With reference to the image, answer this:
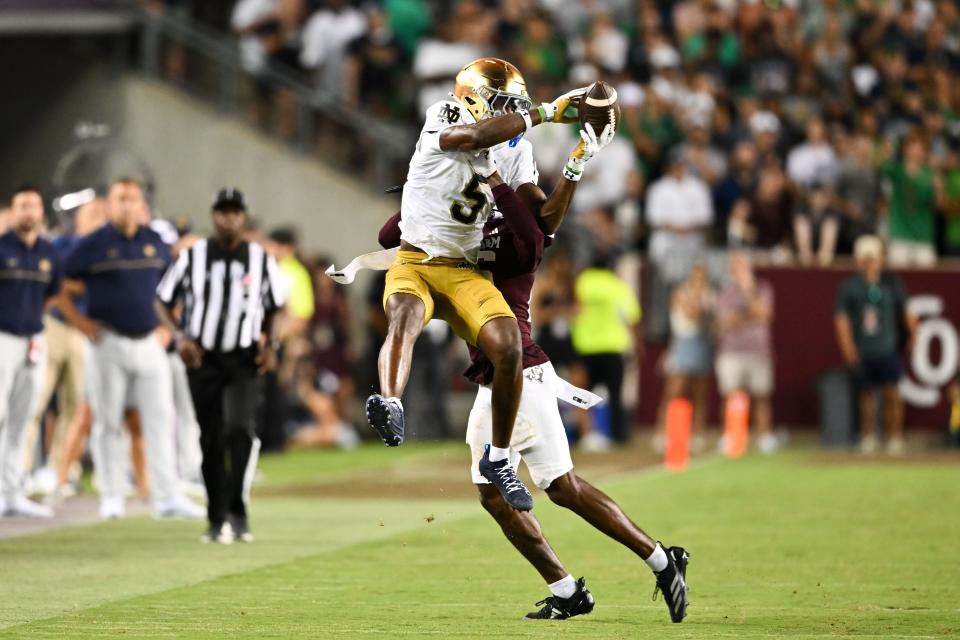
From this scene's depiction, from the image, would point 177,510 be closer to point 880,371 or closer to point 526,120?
point 526,120

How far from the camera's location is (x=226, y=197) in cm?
1145

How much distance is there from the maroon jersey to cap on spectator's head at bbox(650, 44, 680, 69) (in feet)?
46.0

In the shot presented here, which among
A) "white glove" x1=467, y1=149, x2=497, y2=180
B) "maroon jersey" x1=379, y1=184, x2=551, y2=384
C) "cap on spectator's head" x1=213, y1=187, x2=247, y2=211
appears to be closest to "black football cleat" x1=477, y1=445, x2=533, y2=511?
"maroon jersey" x1=379, y1=184, x2=551, y2=384

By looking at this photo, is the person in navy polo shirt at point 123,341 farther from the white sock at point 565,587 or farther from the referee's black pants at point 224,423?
the white sock at point 565,587

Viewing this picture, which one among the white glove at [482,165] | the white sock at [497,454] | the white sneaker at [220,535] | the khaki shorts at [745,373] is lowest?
the white sneaker at [220,535]

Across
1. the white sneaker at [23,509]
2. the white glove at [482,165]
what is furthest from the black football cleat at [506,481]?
the white sneaker at [23,509]

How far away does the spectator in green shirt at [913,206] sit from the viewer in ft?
65.0

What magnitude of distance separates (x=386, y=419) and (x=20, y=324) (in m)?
5.85

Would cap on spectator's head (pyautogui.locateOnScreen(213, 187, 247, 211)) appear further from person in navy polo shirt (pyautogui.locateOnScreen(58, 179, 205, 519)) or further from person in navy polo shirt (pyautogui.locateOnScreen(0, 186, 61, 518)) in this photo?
person in navy polo shirt (pyautogui.locateOnScreen(0, 186, 61, 518))

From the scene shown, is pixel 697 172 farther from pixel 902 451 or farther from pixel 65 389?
pixel 65 389

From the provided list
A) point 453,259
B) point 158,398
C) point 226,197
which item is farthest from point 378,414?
point 158,398

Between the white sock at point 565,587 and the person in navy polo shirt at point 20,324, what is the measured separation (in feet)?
18.8

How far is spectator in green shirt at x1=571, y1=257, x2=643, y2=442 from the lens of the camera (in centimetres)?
1980

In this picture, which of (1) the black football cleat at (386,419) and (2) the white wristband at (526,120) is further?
(2) the white wristband at (526,120)
